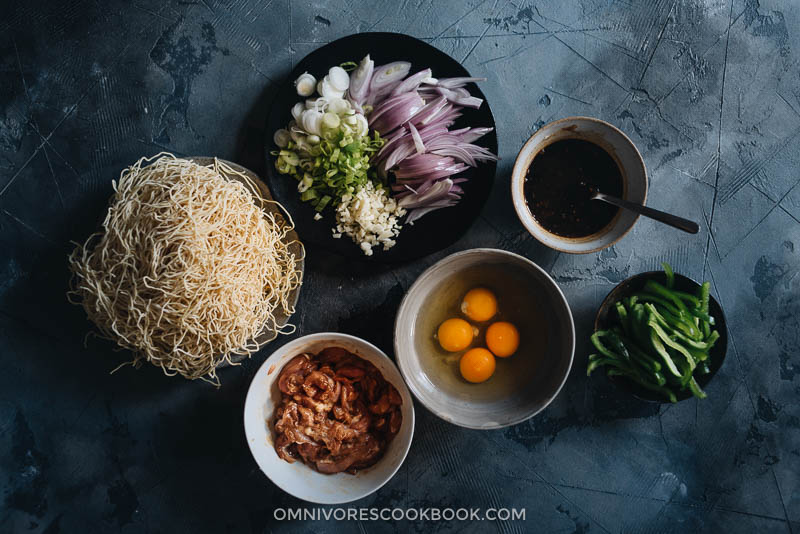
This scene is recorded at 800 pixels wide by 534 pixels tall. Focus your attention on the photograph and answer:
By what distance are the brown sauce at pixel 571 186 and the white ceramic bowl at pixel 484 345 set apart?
0.30 metres

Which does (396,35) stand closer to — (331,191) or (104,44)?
(331,191)

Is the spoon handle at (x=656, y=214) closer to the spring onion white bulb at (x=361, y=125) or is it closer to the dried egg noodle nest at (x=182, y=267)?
the spring onion white bulb at (x=361, y=125)

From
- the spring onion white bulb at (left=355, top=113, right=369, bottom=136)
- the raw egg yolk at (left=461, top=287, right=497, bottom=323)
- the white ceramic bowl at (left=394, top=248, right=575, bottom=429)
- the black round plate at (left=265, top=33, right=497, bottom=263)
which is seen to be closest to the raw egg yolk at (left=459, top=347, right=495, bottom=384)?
the white ceramic bowl at (left=394, top=248, right=575, bottom=429)

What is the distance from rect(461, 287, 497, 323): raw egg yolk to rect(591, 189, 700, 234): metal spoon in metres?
0.63

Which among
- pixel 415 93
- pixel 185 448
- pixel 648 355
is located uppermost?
pixel 415 93

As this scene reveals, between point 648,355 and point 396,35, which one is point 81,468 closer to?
point 396,35

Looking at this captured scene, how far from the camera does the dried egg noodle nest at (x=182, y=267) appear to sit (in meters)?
1.97

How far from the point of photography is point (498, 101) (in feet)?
8.13

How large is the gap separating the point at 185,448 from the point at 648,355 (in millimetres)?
2090

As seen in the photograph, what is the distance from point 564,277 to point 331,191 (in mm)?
1151

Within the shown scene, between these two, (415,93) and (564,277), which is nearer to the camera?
(415,93)

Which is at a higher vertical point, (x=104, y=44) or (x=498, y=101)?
(x=104, y=44)

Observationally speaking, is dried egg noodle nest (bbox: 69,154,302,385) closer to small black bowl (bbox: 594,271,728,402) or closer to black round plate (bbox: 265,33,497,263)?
black round plate (bbox: 265,33,497,263)

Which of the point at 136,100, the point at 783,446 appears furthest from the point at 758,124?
the point at 136,100
